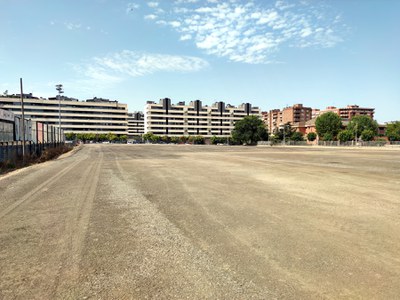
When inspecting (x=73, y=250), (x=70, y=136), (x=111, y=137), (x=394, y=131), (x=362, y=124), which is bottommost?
(x=73, y=250)

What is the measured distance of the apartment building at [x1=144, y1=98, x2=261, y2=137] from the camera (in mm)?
186125

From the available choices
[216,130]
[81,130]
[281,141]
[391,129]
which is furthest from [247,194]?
[216,130]

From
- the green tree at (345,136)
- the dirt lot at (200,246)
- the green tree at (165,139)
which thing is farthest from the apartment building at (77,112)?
the dirt lot at (200,246)

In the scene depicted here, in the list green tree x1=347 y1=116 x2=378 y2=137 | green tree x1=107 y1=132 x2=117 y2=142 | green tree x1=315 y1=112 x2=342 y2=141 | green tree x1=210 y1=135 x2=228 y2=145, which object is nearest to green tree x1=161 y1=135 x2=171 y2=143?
green tree x1=210 y1=135 x2=228 y2=145

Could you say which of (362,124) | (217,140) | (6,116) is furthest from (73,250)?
(217,140)

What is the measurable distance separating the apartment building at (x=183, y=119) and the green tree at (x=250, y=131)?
6627cm

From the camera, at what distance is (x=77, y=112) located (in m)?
166

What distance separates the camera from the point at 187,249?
4.64 metres

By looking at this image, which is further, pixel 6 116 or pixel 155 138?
pixel 155 138

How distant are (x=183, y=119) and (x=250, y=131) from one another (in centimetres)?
7667

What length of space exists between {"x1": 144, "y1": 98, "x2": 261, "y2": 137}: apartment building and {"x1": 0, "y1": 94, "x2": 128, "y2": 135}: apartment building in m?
18.4

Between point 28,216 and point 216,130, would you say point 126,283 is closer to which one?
point 28,216

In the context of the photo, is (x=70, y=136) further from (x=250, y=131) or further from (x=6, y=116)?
(x=6, y=116)

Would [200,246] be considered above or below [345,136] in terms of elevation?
below
